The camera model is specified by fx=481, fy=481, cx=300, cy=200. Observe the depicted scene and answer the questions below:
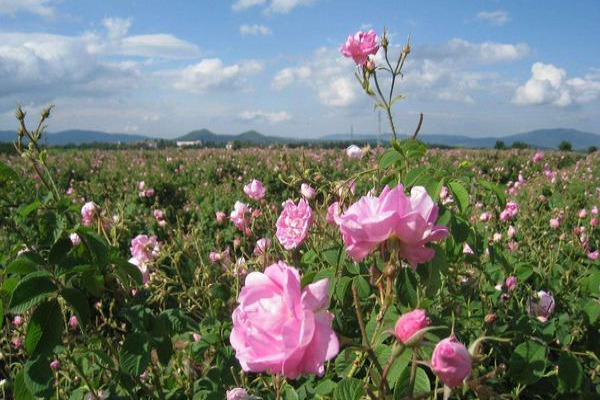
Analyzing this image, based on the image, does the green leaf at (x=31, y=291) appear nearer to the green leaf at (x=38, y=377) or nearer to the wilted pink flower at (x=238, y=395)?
the green leaf at (x=38, y=377)

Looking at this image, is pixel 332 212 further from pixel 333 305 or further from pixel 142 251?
pixel 142 251

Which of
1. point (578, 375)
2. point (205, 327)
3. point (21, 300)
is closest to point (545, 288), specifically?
point (578, 375)

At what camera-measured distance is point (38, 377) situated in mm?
1172

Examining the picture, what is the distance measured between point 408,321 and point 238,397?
660 millimetres

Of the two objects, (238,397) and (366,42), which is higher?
(366,42)

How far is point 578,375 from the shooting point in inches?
53.4

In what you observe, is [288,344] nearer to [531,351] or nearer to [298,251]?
[531,351]

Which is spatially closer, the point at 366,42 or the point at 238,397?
the point at 238,397

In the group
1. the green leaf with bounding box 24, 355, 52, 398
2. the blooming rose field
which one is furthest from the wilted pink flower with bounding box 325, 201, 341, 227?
the green leaf with bounding box 24, 355, 52, 398

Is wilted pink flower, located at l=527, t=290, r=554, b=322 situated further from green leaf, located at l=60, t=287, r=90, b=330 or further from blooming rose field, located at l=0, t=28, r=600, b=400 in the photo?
green leaf, located at l=60, t=287, r=90, b=330

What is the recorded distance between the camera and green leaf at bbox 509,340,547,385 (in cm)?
136

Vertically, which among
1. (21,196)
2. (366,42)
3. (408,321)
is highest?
(366,42)

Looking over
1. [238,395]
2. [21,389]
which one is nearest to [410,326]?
[238,395]

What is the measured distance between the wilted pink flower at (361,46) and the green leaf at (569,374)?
3.78ft
